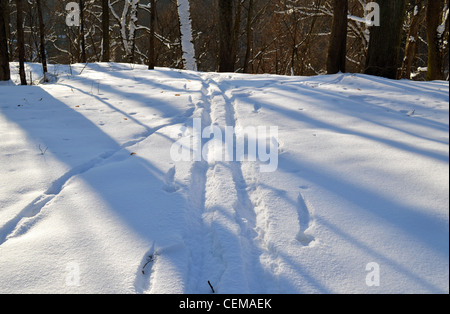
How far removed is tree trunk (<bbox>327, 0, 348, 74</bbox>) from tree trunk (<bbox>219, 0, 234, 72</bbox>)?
3633 mm

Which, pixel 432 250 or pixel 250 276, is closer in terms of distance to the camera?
pixel 432 250

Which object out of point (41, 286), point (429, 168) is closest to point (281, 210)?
point (429, 168)

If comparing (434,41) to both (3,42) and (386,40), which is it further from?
(3,42)

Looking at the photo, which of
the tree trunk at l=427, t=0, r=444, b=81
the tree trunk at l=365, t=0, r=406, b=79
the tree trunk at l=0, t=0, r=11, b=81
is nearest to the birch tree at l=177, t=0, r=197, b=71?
the tree trunk at l=0, t=0, r=11, b=81

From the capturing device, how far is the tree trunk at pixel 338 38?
6723 mm

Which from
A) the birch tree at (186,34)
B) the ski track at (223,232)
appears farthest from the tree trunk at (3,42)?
the ski track at (223,232)

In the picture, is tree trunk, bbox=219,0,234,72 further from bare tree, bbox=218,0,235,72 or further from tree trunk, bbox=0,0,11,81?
tree trunk, bbox=0,0,11,81

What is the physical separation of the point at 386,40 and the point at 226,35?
5037 millimetres

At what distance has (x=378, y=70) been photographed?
6.16 m

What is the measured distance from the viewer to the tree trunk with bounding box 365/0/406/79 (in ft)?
18.7

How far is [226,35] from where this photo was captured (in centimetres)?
954

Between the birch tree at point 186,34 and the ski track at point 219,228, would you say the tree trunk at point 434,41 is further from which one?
the ski track at point 219,228
